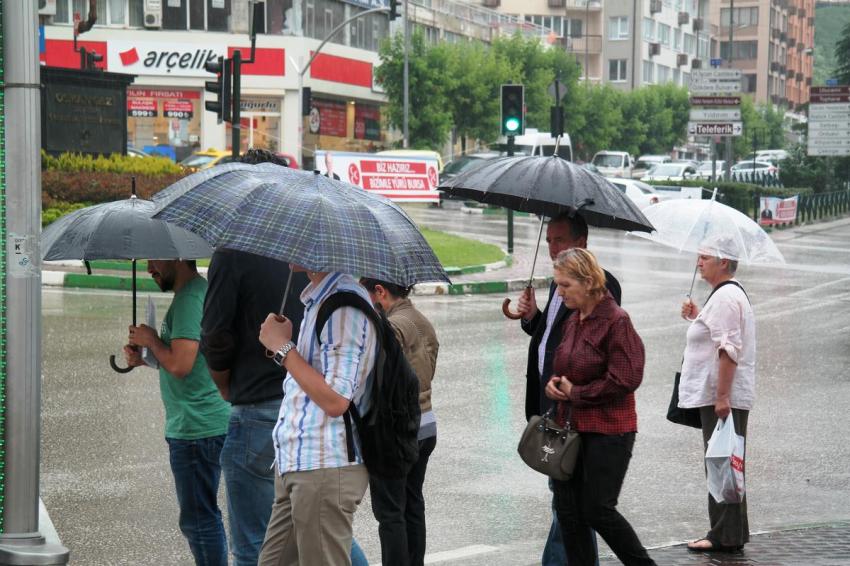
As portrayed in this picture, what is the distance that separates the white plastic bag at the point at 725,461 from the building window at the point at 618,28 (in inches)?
3739

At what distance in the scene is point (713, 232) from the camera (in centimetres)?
661


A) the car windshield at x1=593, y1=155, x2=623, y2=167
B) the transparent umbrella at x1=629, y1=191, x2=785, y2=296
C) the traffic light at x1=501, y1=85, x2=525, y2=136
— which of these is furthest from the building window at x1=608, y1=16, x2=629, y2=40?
the transparent umbrella at x1=629, y1=191, x2=785, y2=296

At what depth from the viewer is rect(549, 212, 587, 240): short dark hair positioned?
5801 mm

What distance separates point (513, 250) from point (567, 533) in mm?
21399

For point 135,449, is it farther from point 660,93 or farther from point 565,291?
point 660,93

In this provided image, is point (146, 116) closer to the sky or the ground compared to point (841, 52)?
closer to the ground

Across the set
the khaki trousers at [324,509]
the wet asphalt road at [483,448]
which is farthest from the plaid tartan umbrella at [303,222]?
the wet asphalt road at [483,448]

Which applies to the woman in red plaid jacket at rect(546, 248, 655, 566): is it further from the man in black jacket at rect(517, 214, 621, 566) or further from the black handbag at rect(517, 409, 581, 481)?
the man in black jacket at rect(517, 214, 621, 566)

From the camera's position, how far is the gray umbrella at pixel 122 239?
17.4 feet

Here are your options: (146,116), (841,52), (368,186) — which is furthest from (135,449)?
(841,52)

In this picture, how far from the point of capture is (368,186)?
86.3ft

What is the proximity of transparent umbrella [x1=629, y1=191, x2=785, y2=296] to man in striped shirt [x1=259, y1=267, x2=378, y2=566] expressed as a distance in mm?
2627

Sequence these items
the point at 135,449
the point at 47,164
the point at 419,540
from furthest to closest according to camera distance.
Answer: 1. the point at 47,164
2. the point at 135,449
3. the point at 419,540

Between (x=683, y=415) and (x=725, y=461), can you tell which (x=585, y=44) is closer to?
(x=683, y=415)
